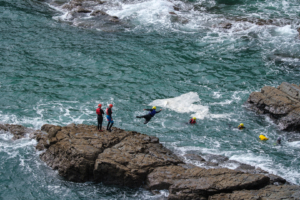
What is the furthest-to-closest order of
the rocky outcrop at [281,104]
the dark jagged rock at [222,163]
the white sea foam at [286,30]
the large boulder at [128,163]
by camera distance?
the white sea foam at [286,30] → the rocky outcrop at [281,104] → the dark jagged rock at [222,163] → the large boulder at [128,163]

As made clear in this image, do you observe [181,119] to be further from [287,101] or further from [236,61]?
[236,61]

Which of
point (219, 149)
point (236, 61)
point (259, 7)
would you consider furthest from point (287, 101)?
point (259, 7)

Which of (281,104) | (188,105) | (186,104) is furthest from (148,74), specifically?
(281,104)

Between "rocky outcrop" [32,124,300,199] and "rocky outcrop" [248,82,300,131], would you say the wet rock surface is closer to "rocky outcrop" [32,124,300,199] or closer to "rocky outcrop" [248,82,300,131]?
"rocky outcrop" [32,124,300,199]

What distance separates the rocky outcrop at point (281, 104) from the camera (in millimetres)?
21094

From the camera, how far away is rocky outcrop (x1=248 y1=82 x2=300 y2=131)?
2109cm

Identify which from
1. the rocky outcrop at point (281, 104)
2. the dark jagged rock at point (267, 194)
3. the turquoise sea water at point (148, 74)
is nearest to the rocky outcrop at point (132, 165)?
the dark jagged rock at point (267, 194)

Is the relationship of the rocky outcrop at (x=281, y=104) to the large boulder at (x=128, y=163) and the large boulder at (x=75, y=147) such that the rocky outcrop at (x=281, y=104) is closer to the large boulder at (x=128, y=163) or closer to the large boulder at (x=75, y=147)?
the large boulder at (x=128, y=163)

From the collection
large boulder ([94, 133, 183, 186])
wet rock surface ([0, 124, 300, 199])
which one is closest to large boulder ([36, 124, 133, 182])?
wet rock surface ([0, 124, 300, 199])

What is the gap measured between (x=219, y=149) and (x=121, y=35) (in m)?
21.9

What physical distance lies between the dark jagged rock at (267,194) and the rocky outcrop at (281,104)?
8.15 m

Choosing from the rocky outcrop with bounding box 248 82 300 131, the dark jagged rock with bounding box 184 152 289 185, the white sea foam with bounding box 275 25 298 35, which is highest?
the white sea foam with bounding box 275 25 298 35

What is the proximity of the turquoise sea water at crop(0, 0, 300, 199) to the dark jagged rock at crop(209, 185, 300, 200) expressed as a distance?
319cm

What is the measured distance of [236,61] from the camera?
101 feet
